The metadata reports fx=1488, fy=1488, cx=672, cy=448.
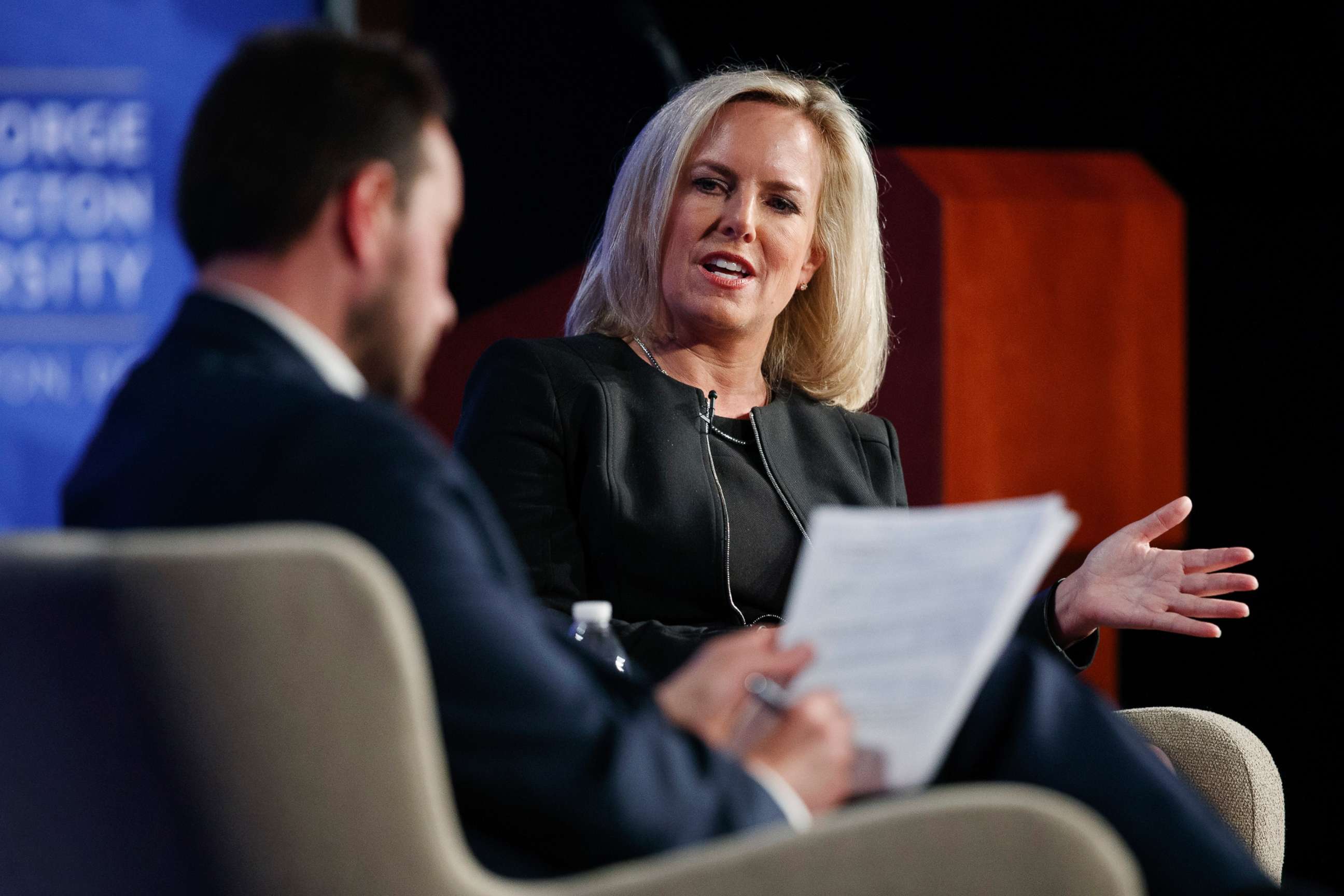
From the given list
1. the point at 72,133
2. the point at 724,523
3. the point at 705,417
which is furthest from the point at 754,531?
the point at 72,133

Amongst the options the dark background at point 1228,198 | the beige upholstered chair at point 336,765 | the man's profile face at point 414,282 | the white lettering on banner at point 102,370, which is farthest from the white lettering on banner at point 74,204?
the beige upholstered chair at point 336,765

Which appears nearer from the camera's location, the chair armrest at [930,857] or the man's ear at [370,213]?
the chair armrest at [930,857]

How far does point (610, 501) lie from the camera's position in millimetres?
2043

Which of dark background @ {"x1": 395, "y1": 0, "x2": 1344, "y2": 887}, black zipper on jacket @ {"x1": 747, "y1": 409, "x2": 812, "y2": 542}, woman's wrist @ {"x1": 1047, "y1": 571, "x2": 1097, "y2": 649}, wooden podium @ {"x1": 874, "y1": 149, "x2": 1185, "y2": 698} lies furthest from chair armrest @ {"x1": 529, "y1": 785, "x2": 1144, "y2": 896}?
dark background @ {"x1": 395, "y1": 0, "x2": 1344, "y2": 887}

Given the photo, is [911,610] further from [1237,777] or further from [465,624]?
[1237,777]

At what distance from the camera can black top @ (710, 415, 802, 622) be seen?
2.09m

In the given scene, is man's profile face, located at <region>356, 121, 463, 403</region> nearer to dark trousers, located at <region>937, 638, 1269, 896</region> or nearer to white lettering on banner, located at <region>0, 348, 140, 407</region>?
dark trousers, located at <region>937, 638, 1269, 896</region>

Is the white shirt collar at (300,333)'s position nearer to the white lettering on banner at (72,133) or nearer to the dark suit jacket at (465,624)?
the dark suit jacket at (465,624)

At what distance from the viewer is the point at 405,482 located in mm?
946

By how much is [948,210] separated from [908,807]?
223 cm

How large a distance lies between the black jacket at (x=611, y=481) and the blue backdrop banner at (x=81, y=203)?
1.82m

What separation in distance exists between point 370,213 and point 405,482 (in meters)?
0.24

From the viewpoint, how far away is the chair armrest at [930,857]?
0.86 metres

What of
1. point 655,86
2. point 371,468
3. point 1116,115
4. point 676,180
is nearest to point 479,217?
point 655,86
